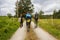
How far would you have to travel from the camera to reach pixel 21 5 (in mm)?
89750

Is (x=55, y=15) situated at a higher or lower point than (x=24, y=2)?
lower

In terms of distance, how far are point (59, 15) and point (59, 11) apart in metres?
8.64

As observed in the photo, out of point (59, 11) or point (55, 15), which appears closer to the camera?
point (55, 15)

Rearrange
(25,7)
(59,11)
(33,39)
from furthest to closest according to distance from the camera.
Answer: (59,11), (25,7), (33,39)

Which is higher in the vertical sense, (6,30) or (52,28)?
(6,30)

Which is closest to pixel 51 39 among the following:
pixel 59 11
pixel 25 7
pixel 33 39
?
pixel 33 39

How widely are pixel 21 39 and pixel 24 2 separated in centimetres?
7794

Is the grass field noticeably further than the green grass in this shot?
Yes

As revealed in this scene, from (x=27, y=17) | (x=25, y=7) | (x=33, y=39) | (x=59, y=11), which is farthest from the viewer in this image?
(x=59, y=11)

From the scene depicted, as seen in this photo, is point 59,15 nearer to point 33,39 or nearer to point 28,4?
point 28,4

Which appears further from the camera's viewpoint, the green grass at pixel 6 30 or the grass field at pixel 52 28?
the grass field at pixel 52 28

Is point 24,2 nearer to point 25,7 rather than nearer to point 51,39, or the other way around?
point 25,7

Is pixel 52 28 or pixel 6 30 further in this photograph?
pixel 52 28

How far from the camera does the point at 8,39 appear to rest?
51.5ft
